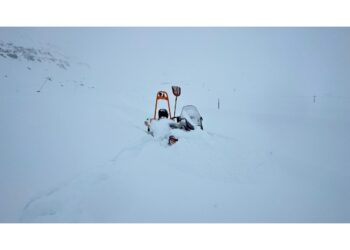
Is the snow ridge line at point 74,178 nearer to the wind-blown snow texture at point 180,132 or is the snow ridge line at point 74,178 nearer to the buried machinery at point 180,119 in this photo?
the wind-blown snow texture at point 180,132

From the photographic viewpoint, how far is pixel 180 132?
245 cm

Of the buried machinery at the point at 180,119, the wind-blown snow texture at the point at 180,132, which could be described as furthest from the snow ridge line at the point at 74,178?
the buried machinery at the point at 180,119

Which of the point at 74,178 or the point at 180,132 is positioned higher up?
the point at 180,132

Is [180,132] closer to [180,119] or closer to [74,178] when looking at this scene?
[180,119]

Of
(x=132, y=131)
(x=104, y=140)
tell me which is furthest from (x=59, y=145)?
(x=132, y=131)

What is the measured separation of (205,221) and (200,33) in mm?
2182

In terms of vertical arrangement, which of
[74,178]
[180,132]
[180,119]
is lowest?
[74,178]

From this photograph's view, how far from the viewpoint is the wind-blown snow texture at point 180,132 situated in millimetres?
2277

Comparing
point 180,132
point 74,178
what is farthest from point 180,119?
point 74,178

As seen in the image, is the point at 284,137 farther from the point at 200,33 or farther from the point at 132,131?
the point at 132,131

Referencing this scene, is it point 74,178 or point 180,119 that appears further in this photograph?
point 180,119

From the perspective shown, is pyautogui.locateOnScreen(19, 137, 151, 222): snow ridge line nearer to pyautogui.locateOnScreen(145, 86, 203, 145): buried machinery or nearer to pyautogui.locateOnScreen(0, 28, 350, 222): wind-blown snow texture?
pyautogui.locateOnScreen(0, 28, 350, 222): wind-blown snow texture

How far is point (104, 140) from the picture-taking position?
240cm

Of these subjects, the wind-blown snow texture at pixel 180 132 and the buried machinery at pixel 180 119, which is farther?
the buried machinery at pixel 180 119
